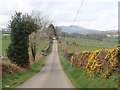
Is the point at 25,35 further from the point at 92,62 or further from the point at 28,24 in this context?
the point at 92,62

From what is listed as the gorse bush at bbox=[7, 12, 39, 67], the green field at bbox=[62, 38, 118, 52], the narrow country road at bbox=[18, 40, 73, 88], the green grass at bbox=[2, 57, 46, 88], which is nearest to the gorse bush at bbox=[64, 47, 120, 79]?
the green field at bbox=[62, 38, 118, 52]

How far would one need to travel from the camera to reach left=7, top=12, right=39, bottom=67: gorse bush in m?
47.4

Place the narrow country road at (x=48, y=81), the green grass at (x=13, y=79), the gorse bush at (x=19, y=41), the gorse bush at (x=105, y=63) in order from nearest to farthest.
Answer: the gorse bush at (x=105, y=63), the narrow country road at (x=48, y=81), the green grass at (x=13, y=79), the gorse bush at (x=19, y=41)

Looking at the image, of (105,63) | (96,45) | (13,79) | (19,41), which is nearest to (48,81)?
(13,79)

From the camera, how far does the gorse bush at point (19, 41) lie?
156 feet

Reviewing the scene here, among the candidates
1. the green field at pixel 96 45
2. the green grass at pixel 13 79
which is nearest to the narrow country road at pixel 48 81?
the green grass at pixel 13 79

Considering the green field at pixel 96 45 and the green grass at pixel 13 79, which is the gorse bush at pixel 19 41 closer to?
the green grass at pixel 13 79

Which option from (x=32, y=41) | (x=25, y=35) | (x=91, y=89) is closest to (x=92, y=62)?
(x=91, y=89)

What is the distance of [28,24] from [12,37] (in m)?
2.70

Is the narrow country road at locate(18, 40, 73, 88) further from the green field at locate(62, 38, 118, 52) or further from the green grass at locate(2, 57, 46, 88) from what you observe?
the green field at locate(62, 38, 118, 52)

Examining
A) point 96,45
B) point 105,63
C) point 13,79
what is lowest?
point 96,45

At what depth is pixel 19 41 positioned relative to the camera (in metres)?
47.4

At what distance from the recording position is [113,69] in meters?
19.3

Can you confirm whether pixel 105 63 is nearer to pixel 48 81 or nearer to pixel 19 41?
pixel 48 81
